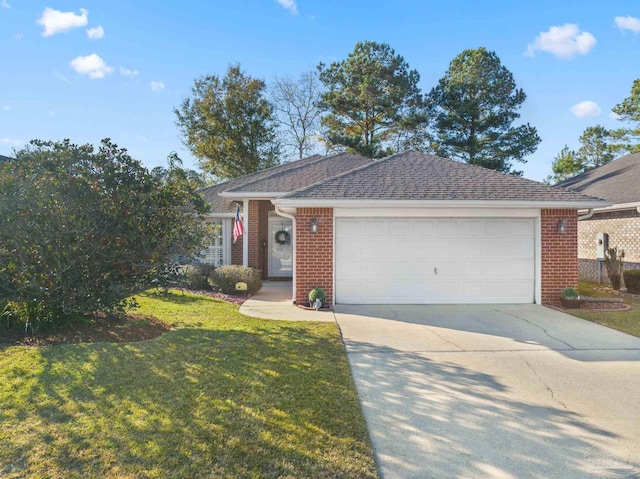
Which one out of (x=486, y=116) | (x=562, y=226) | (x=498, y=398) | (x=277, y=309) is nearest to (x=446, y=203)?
(x=562, y=226)

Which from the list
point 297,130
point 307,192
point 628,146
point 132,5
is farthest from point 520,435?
point 628,146

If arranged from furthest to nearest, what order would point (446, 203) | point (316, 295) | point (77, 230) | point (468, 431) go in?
point (446, 203) < point (316, 295) < point (77, 230) < point (468, 431)

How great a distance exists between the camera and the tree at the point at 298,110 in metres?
28.7

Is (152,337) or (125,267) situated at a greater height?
(125,267)

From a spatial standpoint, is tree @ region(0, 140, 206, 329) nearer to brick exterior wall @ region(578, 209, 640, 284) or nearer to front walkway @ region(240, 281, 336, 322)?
front walkway @ region(240, 281, 336, 322)

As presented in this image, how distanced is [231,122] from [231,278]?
20.8m

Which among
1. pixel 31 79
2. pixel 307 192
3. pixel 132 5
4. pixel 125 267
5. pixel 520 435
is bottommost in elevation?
pixel 520 435

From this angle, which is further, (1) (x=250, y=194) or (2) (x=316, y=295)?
(1) (x=250, y=194)

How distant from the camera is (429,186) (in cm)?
901

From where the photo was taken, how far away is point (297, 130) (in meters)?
29.5

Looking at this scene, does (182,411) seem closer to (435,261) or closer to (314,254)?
(314,254)

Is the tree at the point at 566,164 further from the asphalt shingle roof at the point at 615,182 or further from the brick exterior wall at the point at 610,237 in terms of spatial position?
the brick exterior wall at the point at 610,237

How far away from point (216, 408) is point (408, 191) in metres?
6.61

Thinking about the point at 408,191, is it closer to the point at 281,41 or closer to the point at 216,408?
the point at 216,408
